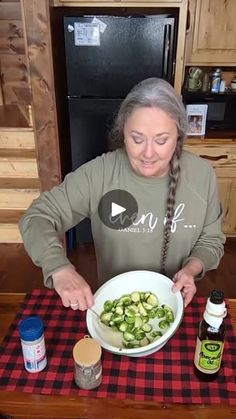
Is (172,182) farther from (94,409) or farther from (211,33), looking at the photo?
(211,33)

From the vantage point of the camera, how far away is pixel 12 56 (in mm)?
3990

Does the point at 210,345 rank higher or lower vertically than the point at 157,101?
lower

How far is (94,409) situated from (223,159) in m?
2.19

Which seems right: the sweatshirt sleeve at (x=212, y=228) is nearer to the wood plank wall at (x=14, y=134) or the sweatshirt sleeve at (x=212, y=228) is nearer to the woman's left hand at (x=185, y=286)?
the woman's left hand at (x=185, y=286)

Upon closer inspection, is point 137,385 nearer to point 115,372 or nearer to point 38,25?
point 115,372

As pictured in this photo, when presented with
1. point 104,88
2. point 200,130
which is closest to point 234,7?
point 200,130

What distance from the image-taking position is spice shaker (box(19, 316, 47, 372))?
0.83m

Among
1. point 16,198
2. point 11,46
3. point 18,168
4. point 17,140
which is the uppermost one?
point 11,46

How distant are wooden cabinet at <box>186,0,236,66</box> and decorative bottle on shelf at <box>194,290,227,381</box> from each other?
221 centimetres

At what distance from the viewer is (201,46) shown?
2570 millimetres

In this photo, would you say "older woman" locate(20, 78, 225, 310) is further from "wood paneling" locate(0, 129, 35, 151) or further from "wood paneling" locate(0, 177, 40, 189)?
"wood paneling" locate(0, 129, 35, 151)

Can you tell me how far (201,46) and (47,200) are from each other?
191 cm

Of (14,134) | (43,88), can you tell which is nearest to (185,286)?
(43,88)

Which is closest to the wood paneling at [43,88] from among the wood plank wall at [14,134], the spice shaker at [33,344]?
the wood plank wall at [14,134]
